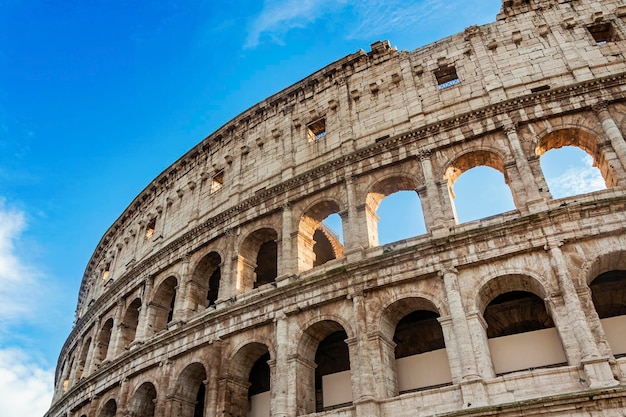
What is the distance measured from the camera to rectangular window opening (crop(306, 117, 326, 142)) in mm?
18812

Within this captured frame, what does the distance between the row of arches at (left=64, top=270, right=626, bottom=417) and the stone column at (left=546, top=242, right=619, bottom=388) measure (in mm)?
386

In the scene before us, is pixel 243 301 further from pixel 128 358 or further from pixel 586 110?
pixel 586 110

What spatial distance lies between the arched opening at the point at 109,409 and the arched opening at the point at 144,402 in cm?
185

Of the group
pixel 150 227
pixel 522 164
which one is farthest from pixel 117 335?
pixel 522 164

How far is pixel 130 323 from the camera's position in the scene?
20.9 m

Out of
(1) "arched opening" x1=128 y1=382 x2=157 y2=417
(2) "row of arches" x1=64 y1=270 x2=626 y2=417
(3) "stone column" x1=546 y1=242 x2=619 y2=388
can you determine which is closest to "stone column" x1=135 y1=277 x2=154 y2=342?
(1) "arched opening" x1=128 y1=382 x2=157 y2=417

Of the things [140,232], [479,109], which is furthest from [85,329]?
[479,109]

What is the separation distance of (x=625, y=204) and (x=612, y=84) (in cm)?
431

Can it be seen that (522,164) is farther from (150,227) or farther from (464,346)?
(150,227)

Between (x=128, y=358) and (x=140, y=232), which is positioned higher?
(x=140, y=232)

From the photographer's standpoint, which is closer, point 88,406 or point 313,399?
point 313,399

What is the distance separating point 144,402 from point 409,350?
8912mm

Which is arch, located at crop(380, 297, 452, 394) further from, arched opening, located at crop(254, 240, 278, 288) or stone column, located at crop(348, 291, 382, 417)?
arched opening, located at crop(254, 240, 278, 288)

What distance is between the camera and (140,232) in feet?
78.6
